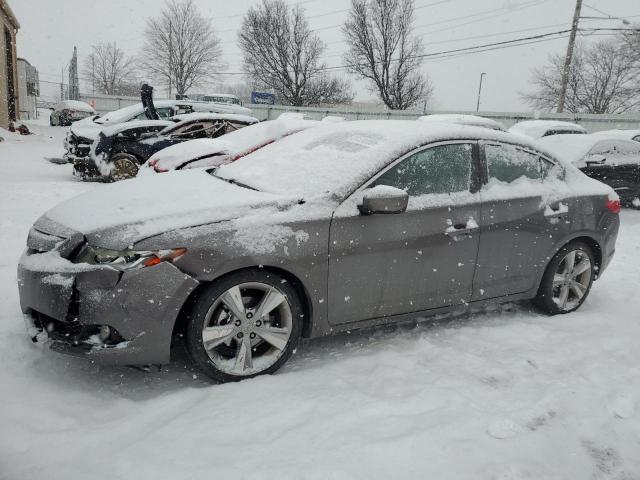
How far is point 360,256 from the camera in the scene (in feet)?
10.1

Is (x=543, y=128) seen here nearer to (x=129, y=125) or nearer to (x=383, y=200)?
(x=129, y=125)

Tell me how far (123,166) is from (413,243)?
7902 millimetres

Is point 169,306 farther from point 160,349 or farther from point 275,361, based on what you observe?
point 275,361

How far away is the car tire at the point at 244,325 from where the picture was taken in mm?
2717

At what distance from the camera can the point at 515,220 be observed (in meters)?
3.74

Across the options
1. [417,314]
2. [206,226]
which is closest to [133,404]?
[206,226]

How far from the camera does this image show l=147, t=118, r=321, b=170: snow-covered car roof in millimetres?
7465

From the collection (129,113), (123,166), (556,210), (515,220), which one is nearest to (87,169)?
(123,166)

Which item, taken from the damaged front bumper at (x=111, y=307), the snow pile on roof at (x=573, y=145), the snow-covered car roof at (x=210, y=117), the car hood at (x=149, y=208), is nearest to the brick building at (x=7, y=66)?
the snow-covered car roof at (x=210, y=117)

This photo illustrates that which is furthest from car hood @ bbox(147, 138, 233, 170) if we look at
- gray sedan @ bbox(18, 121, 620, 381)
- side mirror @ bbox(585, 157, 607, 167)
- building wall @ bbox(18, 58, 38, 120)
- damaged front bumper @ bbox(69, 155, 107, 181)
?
building wall @ bbox(18, 58, 38, 120)

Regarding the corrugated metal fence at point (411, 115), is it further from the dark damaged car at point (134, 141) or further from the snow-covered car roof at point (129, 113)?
the dark damaged car at point (134, 141)

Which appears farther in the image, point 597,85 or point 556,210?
point 597,85

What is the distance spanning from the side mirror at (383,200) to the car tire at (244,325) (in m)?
0.67

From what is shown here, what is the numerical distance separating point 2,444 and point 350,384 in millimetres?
1787
